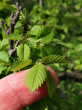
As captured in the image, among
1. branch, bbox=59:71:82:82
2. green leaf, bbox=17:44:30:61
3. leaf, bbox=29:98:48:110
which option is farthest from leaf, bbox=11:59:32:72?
branch, bbox=59:71:82:82

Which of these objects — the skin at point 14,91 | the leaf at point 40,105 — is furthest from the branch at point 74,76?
the skin at point 14,91

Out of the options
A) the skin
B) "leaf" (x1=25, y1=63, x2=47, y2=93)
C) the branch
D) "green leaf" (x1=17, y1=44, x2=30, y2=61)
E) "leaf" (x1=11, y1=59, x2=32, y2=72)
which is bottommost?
the branch

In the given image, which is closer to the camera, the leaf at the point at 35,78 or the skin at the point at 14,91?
the leaf at the point at 35,78

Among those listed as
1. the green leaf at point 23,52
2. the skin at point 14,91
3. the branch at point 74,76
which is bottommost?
the branch at point 74,76

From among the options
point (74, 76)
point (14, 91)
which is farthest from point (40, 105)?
point (74, 76)

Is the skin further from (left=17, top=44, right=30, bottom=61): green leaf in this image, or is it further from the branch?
the branch

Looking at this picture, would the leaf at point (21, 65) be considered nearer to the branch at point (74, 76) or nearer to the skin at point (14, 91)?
the skin at point (14, 91)

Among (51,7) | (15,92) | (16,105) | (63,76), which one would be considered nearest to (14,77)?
A: (15,92)

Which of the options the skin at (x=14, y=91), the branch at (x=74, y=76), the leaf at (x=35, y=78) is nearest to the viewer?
the leaf at (x=35, y=78)

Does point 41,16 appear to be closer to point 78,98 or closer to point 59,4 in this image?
point 59,4
